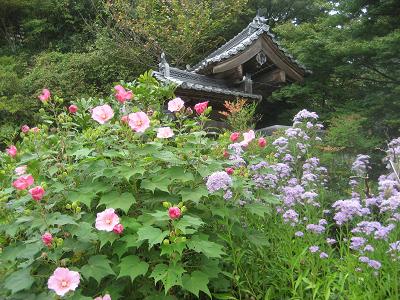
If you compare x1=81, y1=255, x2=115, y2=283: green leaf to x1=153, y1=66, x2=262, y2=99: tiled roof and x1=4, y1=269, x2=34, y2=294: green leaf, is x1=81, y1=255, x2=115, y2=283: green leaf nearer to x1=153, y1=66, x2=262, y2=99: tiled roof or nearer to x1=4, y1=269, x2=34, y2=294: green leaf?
x1=4, y1=269, x2=34, y2=294: green leaf

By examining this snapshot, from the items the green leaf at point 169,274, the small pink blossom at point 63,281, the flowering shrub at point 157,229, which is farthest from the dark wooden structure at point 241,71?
the small pink blossom at point 63,281

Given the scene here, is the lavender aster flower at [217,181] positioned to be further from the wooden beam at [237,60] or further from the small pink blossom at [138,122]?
the wooden beam at [237,60]

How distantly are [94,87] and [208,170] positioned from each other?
11.6 meters

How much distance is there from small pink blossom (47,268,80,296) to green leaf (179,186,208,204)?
593mm

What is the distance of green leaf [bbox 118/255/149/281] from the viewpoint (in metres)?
1.74

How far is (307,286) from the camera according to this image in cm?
209

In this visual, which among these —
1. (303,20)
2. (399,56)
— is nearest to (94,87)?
(303,20)

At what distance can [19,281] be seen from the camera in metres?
1.65

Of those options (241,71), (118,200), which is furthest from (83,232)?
(241,71)

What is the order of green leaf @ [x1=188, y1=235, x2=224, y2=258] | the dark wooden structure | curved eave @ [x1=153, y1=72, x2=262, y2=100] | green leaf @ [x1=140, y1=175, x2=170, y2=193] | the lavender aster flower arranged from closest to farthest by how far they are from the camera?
green leaf @ [x1=188, y1=235, x2=224, y2=258], green leaf @ [x1=140, y1=175, x2=170, y2=193], the lavender aster flower, curved eave @ [x1=153, y1=72, x2=262, y2=100], the dark wooden structure

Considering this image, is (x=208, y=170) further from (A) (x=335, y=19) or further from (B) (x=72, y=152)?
(A) (x=335, y=19)

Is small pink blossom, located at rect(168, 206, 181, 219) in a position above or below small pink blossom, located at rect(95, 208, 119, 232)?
above

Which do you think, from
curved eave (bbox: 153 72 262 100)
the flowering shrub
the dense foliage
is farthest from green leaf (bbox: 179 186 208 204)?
curved eave (bbox: 153 72 262 100)

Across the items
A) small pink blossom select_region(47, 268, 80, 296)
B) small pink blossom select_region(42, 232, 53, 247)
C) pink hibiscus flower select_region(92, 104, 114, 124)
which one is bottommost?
small pink blossom select_region(47, 268, 80, 296)
